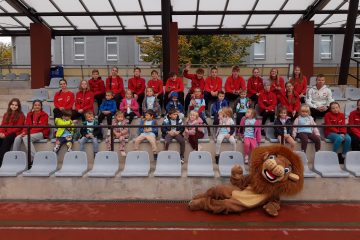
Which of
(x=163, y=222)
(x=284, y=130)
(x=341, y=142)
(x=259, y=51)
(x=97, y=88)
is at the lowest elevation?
(x=163, y=222)

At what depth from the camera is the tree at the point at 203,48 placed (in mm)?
23656

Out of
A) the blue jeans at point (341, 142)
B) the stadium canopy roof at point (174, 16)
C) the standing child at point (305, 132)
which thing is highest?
the stadium canopy roof at point (174, 16)

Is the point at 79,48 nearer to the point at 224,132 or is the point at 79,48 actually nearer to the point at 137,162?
the point at 224,132

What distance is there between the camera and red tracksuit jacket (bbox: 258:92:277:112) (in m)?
9.52

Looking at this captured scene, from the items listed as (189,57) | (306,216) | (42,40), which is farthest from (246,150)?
→ (189,57)

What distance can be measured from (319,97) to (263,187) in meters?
4.39

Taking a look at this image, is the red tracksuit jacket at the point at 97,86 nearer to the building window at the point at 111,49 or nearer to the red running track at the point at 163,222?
the red running track at the point at 163,222

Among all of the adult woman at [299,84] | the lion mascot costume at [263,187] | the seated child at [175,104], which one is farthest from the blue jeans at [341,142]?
the seated child at [175,104]

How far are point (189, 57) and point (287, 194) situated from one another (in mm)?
18390

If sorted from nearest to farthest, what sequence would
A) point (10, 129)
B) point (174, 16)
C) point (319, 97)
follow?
point (10, 129) → point (319, 97) → point (174, 16)

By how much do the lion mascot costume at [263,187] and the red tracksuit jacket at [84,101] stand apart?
14.2ft

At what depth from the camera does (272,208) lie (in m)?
6.39

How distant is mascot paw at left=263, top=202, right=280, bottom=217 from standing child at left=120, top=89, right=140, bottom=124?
423 centimetres

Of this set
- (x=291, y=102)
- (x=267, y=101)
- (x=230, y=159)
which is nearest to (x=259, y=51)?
(x=267, y=101)
